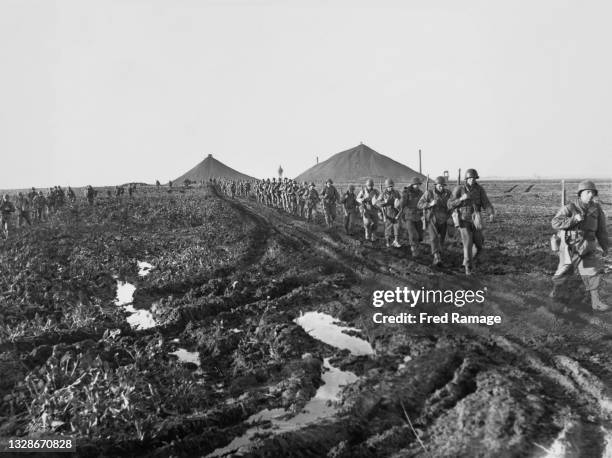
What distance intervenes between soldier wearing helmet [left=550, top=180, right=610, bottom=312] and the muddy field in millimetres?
494

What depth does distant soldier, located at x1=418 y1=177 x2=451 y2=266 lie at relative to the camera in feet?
36.7

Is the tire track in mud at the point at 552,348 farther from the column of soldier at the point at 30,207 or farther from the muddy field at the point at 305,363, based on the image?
the column of soldier at the point at 30,207

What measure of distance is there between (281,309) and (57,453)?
5.03 metres

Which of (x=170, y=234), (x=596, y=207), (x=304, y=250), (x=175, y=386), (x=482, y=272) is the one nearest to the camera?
(x=175, y=386)

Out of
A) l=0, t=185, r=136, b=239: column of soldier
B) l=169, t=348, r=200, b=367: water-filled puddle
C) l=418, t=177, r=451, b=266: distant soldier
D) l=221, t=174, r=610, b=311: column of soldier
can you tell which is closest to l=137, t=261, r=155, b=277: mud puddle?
l=169, t=348, r=200, b=367: water-filled puddle

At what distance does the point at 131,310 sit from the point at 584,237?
29.9ft

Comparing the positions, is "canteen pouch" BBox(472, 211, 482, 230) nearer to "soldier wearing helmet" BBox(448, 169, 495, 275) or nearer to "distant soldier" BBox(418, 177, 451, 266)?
"soldier wearing helmet" BBox(448, 169, 495, 275)

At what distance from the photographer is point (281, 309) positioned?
9.10 m

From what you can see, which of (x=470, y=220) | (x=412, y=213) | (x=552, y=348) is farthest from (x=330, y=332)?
(x=412, y=213)

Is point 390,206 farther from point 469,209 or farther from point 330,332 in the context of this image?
point 330,332

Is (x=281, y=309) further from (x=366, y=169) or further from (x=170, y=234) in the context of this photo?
(x=366, y=169)

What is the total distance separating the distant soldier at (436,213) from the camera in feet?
36.7

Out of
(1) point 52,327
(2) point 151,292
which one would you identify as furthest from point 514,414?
(2) point 151,292

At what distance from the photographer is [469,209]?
9.96m
